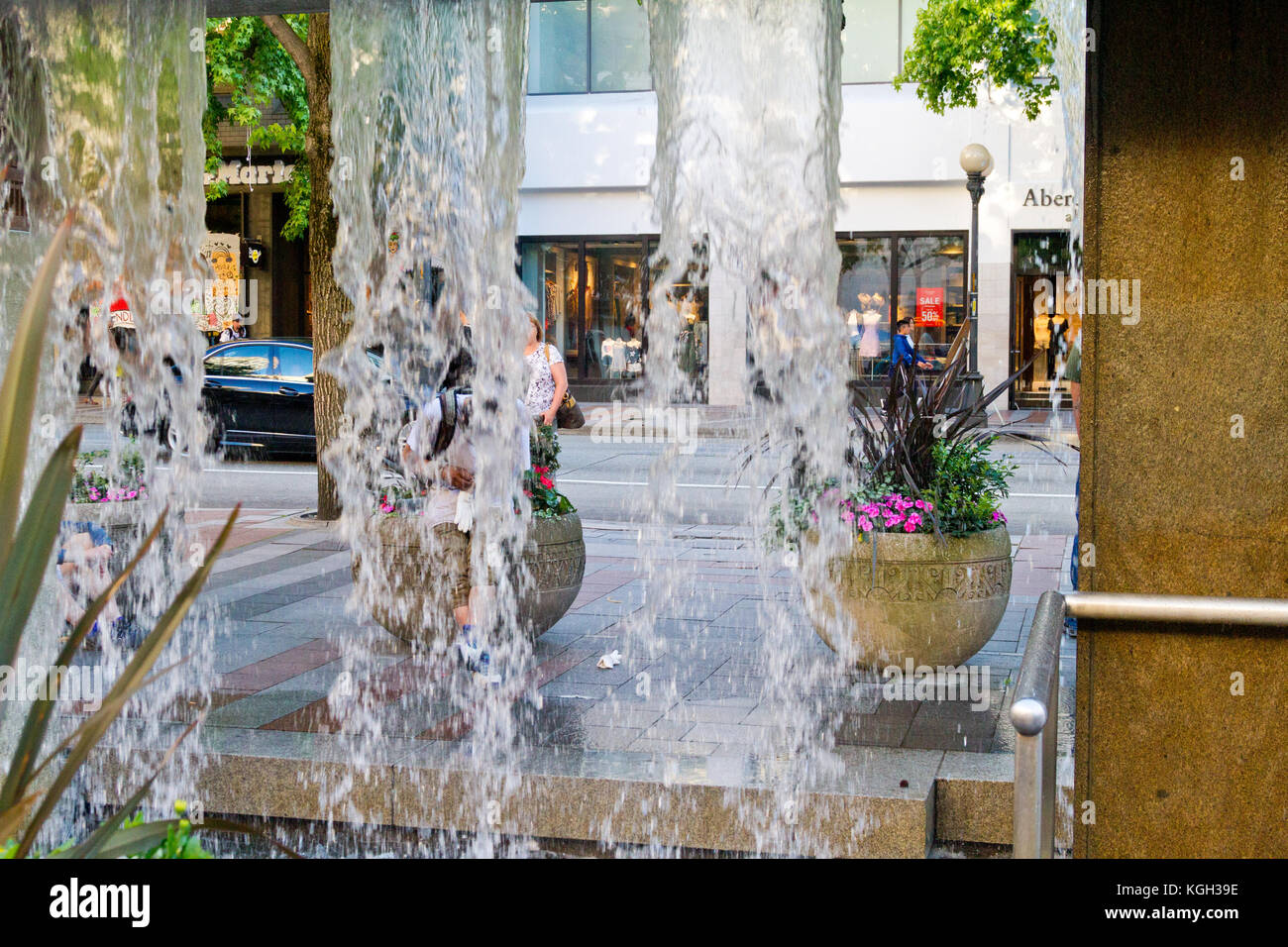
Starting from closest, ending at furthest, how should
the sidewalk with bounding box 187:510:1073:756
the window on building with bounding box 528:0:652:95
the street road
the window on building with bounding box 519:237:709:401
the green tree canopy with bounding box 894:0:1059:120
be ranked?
the sidewalk with bounding box 187:510:1073:756
the street road
the green tree canopy with bounding box 894:0:1059:120
the window on building with bounding box 528:0:652:95
the window on building with bounding box 519:237:709:401

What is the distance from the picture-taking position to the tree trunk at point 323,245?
1030 centimetres

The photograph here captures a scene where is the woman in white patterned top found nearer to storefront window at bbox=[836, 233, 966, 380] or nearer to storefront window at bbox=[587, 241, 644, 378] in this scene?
storefront window at bbox=[836, 233, 966, 380]

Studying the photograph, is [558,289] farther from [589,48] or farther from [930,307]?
[930,307]

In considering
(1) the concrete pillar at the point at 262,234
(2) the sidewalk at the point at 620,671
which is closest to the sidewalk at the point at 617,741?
(2) the sidewalk at the point at 620,671

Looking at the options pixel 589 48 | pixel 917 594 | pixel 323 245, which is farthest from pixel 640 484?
pixel 589 48

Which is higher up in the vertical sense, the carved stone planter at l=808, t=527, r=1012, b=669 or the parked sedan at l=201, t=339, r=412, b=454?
the parked sedan at l=201, t=339, r=412, b=454

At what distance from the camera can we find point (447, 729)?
16.7 feet

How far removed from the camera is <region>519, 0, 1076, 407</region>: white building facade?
75.5 ft

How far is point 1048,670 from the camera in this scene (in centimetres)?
221

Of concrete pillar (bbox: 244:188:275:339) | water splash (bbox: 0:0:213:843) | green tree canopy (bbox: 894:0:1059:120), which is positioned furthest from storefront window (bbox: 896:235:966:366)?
water splash (bbox: 0:0:213:843)

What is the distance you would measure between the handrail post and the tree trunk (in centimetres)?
864

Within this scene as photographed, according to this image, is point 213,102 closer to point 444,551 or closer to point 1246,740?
point 444,551

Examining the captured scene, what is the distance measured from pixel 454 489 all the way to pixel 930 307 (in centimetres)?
1921
